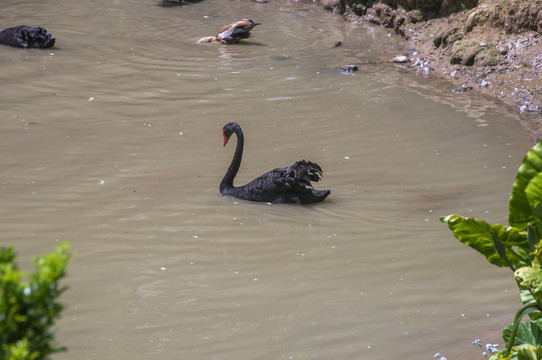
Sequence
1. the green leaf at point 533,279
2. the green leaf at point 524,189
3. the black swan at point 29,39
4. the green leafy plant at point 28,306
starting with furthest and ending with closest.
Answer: the black swan at point 29,39 → the green leaf at point 524,189 → the green leaf at point 533,279 → the green leafy plant at point 28,306

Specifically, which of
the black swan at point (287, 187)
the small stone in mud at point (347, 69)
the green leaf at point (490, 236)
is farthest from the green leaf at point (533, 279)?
the small stone in mud at point (347, 69)

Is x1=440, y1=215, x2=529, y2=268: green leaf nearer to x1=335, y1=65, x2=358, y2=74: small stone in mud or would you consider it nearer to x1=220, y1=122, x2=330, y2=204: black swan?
x1=220, y1=122, x2=330, y2=204: black swan

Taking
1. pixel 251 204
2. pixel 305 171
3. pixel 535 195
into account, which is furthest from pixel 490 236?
pixel 251 204

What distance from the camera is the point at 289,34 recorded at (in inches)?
556

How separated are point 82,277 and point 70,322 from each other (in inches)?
25.5

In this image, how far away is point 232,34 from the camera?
13.1m

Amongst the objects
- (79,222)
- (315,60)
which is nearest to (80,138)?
(79,222)

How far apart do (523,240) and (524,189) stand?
23 centimetres

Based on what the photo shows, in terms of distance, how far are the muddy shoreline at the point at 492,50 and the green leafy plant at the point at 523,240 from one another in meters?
6.18

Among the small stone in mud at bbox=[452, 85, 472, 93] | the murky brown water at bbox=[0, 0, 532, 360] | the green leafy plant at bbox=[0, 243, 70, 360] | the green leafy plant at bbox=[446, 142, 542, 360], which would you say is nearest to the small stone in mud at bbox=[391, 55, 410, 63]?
the murky brown water at bbox=[0, 0, 532, 360]

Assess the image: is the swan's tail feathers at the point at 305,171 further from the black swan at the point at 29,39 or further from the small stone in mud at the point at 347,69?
the black swan at the point at 29,39

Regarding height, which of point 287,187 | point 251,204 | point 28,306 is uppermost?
point 28,306

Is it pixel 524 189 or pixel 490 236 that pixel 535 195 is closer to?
pixel 524 189

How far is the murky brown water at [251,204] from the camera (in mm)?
4023
